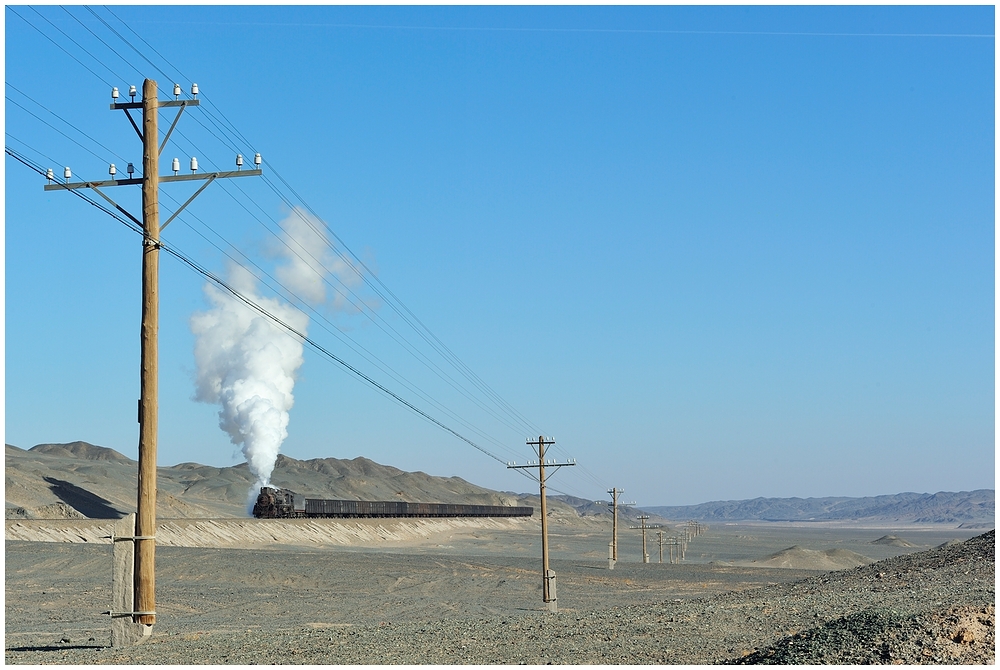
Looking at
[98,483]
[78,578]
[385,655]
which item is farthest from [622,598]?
[98,483]

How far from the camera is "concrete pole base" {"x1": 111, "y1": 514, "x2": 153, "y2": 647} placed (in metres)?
17.8

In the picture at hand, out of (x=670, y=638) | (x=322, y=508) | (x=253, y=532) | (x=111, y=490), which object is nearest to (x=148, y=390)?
(x=670, y=638)

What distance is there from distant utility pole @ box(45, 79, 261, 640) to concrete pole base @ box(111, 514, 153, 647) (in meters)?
0.08

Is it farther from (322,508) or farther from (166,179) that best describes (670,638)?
(322,508)

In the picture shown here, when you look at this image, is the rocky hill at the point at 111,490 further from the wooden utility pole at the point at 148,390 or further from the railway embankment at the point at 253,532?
the wooden utility pole at the point at 148,390

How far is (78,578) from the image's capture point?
1670 inches

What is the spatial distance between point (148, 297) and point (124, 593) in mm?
5500

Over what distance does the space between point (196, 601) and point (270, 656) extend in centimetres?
2007

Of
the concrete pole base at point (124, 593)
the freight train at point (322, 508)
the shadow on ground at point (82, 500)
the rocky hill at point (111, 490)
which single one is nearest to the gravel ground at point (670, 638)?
the concrete pole base at point (124, 593)

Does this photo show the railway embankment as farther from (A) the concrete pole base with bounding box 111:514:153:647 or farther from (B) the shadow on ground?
(A) the concrete pole base with bounding box 111:514:153:647

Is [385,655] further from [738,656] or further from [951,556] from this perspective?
[951,556]

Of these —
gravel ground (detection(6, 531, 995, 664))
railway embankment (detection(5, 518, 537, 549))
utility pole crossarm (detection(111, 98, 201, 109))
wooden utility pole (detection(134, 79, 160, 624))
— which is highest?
utility pole crossarm (detection(111, 98, 201, 109))

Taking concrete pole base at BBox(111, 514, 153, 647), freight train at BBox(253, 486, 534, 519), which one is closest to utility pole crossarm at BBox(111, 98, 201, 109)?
concrete pole base at BBox(111, 514, 153, 647)

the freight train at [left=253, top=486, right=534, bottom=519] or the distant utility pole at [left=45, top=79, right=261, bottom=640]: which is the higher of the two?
the distant utility pole at [left=45, top=79, right=261, bottom=640]
